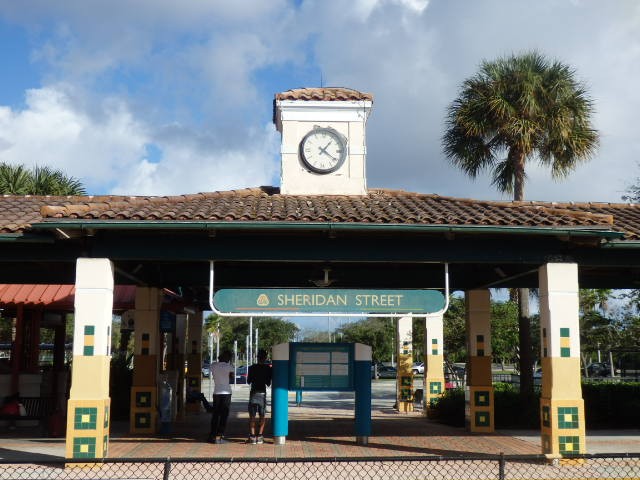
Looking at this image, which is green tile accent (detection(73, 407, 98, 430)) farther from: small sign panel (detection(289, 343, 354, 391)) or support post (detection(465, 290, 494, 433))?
support post (detection(465, 290, 494, 433))

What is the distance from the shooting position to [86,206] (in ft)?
35.6

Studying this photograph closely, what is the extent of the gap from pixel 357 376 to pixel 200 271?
403 centimetres

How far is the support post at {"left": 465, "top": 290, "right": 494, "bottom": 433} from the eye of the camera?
15891mm

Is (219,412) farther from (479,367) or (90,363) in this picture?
(479,367)

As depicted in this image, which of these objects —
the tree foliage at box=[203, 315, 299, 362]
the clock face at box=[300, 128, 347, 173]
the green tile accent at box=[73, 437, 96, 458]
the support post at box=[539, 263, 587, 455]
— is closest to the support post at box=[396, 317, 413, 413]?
the clock face at box=[300, 128, 347, 173]

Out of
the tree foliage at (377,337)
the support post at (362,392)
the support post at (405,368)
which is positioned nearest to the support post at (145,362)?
the support post at (362,392)

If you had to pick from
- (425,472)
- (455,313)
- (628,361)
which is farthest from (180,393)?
(628,361)

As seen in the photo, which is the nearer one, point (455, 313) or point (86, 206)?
point (86, 206)

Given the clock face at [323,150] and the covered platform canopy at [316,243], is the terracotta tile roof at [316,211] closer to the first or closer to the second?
the covered platform canopy at [316,243]

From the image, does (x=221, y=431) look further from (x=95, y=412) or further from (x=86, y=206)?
(x=86, y=206)

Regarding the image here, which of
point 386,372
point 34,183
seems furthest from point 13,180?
point 386,372

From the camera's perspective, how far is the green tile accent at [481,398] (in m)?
16.0

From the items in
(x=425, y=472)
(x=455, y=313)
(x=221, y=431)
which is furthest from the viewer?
(x=455, y=313)

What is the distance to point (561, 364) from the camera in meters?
11.3
